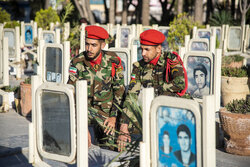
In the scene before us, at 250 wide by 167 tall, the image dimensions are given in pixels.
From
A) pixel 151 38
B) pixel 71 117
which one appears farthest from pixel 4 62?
pixel 71 117

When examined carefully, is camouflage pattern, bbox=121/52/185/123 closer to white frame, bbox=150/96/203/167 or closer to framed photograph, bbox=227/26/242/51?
white frame, bbox=150/96/203/167

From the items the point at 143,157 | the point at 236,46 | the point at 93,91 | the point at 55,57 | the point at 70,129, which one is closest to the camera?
the point at 143,157

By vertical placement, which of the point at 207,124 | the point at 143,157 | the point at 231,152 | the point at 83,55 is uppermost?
the point at 83,55

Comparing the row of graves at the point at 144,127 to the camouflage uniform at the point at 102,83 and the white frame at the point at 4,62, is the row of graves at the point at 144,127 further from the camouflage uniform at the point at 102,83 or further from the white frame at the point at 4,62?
the white frame at the point at 4,62

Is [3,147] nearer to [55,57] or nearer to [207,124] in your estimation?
[55,57]

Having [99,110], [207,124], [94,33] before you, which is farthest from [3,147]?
[207,124]

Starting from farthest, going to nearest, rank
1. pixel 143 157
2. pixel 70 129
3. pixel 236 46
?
1. pixel 236 46
2. pixel 70 129
3. pixel 143 157

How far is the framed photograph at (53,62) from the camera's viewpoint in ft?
25.2

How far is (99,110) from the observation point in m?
5.94

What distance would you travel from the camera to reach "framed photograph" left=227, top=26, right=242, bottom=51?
674 inches

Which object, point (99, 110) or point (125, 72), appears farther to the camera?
point (125, 72)

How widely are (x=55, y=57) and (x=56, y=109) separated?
3869 mm

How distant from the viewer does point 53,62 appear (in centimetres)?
785

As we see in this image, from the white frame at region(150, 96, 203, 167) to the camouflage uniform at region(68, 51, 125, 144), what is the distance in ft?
7.45
